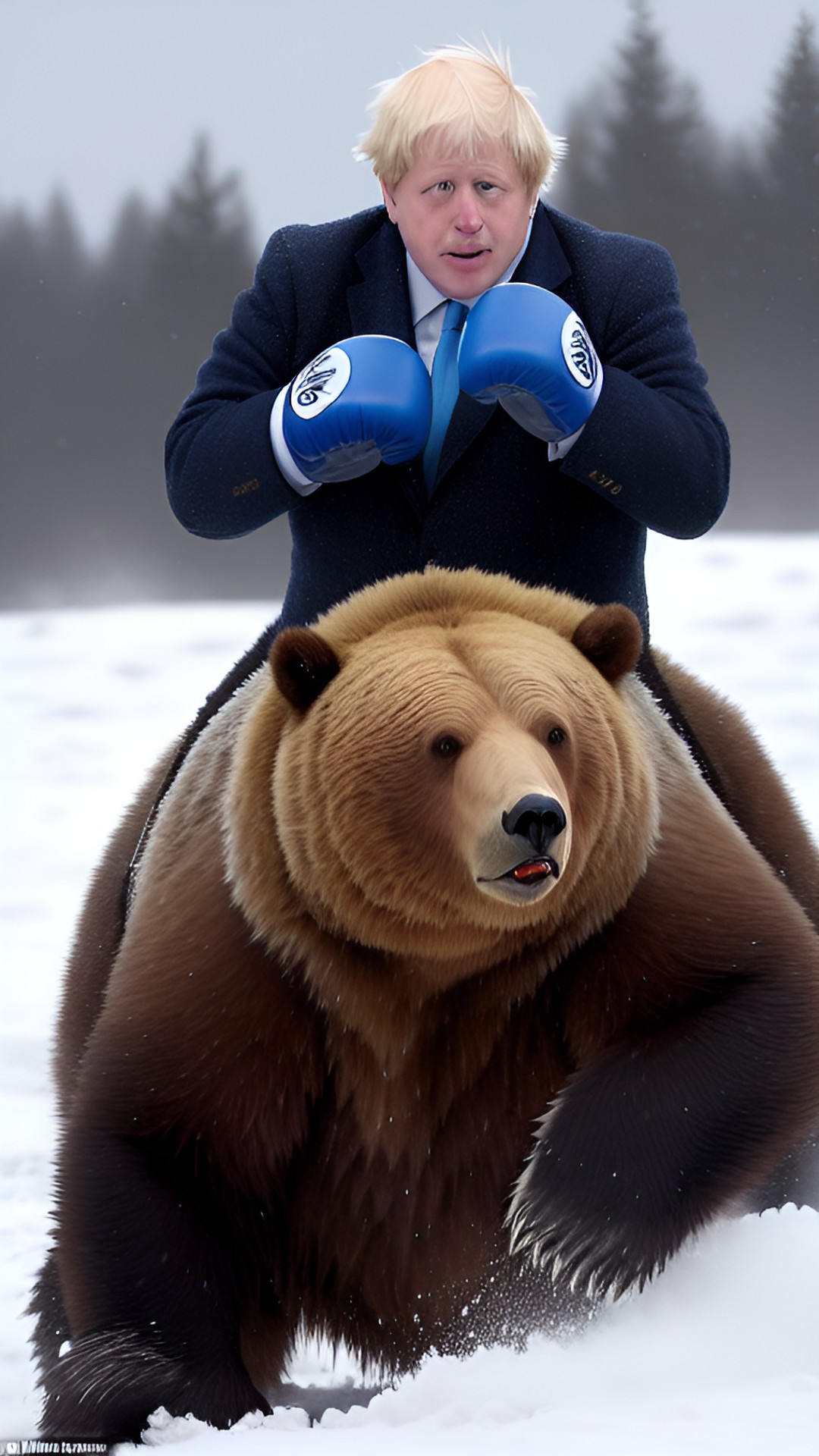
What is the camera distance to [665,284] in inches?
84.9

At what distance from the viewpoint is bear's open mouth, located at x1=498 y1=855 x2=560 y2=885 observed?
5.56 feet

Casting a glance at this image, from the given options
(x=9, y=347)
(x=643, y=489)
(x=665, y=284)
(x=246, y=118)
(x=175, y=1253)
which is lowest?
(x=175, y=1253)

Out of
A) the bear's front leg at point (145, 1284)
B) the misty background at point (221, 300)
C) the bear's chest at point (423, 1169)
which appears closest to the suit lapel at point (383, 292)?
the bear's chest at point (423, 1169)

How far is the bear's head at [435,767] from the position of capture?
1.87 meters

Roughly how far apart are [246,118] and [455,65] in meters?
3.02

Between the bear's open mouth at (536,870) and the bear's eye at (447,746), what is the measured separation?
20 cm

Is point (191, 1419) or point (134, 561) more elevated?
point (134, 561)

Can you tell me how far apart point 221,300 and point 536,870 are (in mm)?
3588

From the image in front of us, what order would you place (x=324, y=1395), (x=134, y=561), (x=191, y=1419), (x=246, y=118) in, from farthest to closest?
(x=134, y=561) → (x=246, y=118) → (x=324, y=1395) → (x=191, y=1419)

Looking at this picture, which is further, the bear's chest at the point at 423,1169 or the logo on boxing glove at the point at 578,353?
the bear's chest at the point at 423,1169

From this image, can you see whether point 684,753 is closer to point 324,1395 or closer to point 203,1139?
point 203,1139

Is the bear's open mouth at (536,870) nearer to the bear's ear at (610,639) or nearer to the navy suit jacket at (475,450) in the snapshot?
the bear's ear at (610,639)

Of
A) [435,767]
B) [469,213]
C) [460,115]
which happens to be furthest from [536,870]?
[460,115]

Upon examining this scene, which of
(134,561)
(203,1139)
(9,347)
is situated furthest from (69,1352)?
(134,561)
